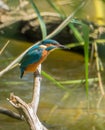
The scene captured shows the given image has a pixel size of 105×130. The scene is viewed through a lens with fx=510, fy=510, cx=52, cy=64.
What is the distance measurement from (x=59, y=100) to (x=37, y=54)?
1.85m

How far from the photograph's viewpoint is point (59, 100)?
4348 millimetres

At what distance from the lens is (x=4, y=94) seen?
438 cm

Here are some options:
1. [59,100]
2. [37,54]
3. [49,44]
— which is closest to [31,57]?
[37,54]

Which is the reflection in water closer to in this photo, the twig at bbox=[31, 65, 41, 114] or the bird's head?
the twig at bbox=[31, 65, 41, 114]

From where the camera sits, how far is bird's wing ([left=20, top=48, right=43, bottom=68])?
251cm

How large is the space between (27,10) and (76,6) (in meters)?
5.12

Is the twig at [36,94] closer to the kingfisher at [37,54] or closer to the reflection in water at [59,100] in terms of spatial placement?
the kingfisher at [37,54]

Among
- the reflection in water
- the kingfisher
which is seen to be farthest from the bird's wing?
the reflection in water

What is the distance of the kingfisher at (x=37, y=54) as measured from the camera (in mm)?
2441

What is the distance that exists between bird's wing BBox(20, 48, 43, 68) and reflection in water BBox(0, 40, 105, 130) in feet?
1.74

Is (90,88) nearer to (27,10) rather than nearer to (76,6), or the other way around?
(27,10)

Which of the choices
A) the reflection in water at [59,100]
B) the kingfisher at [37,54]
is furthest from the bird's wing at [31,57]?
the reflection in water at [59,100]

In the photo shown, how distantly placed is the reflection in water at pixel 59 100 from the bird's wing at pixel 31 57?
53 centimetres

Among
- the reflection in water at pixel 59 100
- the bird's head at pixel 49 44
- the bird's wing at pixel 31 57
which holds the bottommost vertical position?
the reflection in water at pixel 59 100
